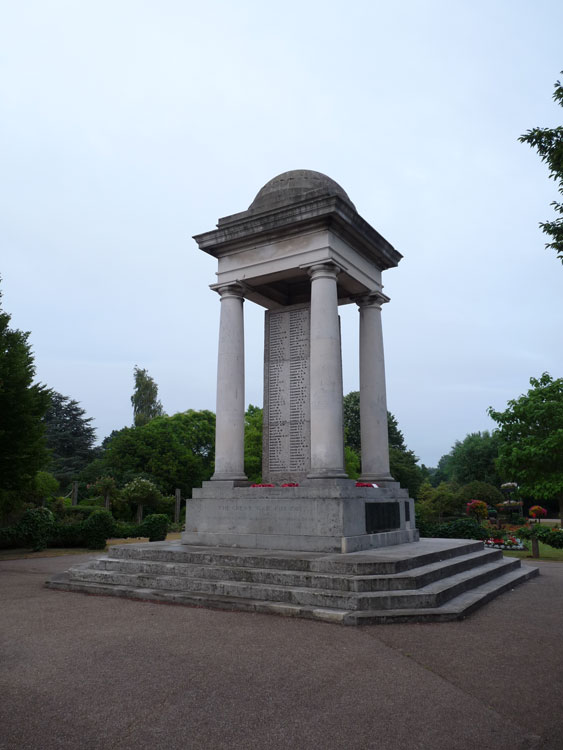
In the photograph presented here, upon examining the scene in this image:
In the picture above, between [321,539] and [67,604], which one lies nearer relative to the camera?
[67,604]

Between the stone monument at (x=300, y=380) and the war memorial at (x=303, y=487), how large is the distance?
0.11 feet

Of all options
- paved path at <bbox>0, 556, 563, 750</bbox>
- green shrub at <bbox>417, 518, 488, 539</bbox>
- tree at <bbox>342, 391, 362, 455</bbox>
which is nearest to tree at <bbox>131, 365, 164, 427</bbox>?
tree at <bbox>342, 391, 362, 455</bbox>

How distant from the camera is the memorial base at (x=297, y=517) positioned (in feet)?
36.5

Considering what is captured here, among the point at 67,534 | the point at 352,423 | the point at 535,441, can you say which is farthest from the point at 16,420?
the point at 352,423

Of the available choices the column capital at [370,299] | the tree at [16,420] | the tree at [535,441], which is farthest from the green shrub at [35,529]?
the tree at [535,441]

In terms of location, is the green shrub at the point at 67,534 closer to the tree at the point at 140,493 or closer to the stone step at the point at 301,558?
the tree at the point at 140,493

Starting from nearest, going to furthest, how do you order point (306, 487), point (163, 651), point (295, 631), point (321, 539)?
point (163, 651)
point (295, 631)
point (321, 539)
point (306, 487)

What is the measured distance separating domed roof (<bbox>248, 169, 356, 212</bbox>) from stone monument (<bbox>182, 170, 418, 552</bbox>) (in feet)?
0.14

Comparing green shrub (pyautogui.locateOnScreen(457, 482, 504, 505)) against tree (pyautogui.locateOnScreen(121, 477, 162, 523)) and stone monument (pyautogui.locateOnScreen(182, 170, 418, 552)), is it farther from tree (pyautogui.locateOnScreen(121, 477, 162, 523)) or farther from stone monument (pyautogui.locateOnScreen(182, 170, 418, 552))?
stone monument (pyautogui.locateOnScreen(182, 170, 418, 552))

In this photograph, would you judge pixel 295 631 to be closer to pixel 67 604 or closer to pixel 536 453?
pixel 67 604

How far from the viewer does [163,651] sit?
624cm

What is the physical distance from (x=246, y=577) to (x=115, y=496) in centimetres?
3017

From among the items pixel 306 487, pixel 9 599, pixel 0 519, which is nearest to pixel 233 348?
pixel 306 487

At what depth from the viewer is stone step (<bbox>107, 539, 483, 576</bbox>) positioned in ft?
29.6
